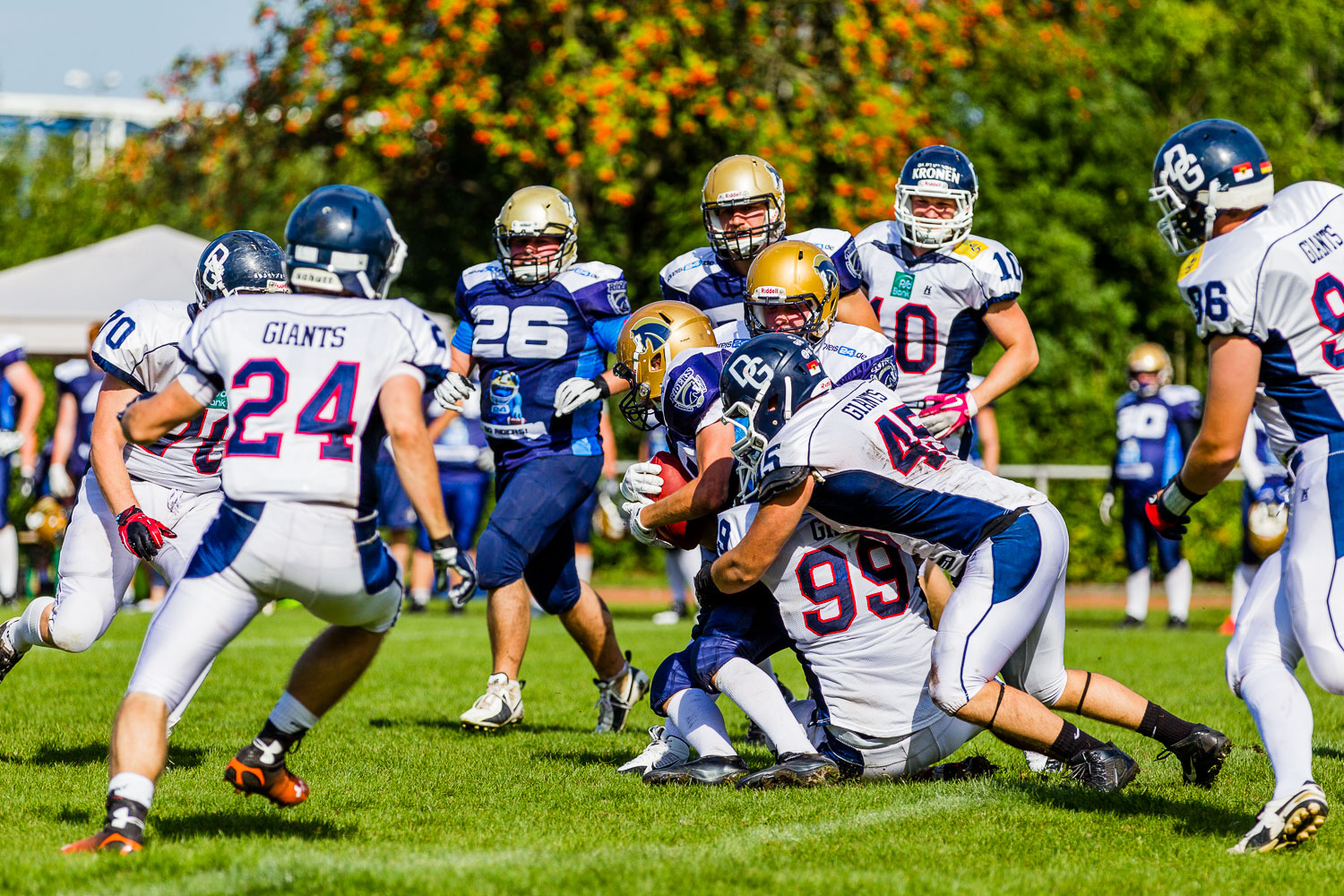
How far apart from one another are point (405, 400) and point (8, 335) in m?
9.04

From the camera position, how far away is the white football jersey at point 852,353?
4.89 metres

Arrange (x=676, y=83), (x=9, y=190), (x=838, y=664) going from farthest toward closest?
(x=9, y=190)
(x=676, y=83)
(x=838, y=664)

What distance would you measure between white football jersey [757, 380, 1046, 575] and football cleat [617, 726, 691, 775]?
3.46 feet

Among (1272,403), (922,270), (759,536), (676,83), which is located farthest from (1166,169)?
(676,83)

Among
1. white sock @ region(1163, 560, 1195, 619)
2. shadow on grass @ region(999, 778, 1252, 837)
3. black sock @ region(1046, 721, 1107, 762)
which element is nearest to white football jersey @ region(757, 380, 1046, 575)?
black sock @ region(1046, 721, 1107, 762)

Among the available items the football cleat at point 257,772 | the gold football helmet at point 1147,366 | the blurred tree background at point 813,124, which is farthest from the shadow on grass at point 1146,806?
the blurred tree background at point 813,124

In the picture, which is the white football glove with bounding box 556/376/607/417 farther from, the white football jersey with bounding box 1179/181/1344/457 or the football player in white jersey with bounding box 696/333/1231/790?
the white football jersey with bounding box 1179/181/1344/457

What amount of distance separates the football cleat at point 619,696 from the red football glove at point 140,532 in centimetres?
230

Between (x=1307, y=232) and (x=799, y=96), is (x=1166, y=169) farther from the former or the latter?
(x=799, y=96)

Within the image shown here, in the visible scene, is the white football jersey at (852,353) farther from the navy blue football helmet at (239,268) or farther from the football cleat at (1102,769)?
the navy blue football helmet at (239,268)

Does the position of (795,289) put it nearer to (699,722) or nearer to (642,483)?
(642,483)

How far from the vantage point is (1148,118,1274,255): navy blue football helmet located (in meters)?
4.02

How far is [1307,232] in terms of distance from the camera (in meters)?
3.90

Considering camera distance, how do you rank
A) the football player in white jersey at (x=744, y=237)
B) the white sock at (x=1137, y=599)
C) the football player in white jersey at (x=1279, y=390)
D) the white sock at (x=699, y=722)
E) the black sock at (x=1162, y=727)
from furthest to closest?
the white sock at (x=1137, y=599), the football player in white jersey at (x=744, y=237), the white sock at (x=699, y=722), the black sock at (x=1162, y=727), the football player in white jersey at (x=1279, y=390)
